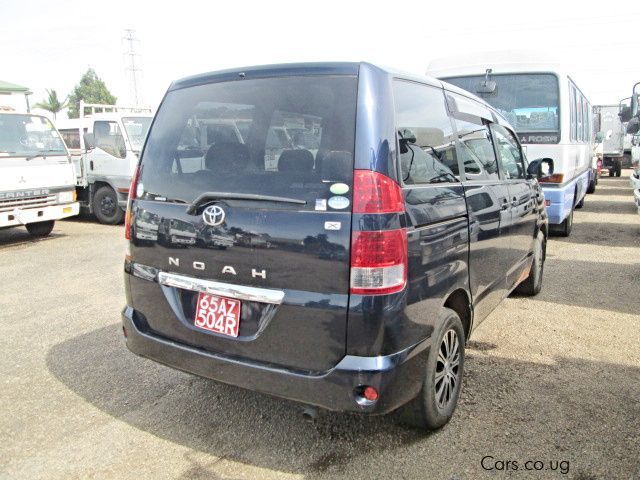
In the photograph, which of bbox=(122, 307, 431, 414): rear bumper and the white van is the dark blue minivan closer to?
bbox=(122, 307, 431, 414): rear bumper

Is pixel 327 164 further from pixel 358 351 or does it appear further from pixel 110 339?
pixel 110 339

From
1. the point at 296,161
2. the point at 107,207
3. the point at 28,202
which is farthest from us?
the point at 107,207

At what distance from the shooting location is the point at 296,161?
7.77ft

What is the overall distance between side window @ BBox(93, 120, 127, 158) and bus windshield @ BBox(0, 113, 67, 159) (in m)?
1.21

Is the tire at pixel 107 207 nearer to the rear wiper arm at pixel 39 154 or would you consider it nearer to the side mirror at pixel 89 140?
the side mirror at pixel 89 140

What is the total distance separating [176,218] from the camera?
2.64 m

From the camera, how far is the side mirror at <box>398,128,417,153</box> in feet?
8.00

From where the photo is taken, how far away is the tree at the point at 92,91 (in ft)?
248

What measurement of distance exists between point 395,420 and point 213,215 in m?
1.46

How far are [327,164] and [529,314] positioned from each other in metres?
3.36

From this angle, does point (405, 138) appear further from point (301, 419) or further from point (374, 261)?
point (301, 419)

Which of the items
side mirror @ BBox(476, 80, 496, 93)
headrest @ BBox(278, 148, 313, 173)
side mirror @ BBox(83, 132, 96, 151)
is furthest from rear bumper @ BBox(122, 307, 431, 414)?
side mirror @ BBox(83, 132, 96, 151)

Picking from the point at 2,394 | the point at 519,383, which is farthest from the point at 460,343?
the point at 2,394

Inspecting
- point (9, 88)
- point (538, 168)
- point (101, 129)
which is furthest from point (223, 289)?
point (9, 88)
